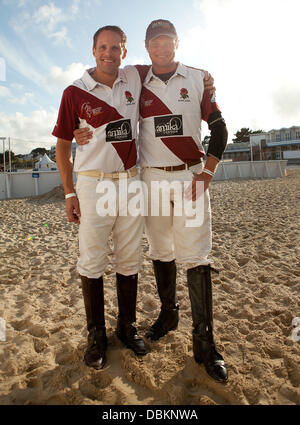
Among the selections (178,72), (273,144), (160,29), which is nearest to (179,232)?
(178,72)

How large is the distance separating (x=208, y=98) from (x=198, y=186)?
26.0 inches

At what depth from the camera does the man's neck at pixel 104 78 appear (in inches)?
86.5

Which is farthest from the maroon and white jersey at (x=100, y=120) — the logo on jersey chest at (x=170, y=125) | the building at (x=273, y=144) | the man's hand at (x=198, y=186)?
the building at (x=273, y=144)

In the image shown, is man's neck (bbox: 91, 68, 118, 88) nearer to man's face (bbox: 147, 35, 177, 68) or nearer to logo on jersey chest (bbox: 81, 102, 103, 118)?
logo on jersey chest (bbox: 81, 102, 103, 118)

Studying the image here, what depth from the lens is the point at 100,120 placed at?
2.14 m

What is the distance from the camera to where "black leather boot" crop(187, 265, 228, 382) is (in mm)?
2076

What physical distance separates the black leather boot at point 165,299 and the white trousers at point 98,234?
284mm

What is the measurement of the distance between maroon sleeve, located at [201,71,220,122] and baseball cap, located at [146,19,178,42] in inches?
15.1

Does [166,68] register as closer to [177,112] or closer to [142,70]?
[142,70]

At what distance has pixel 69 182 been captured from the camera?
225cm

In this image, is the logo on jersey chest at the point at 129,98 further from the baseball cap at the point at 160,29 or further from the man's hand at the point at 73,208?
the man's hand at the point at 73,208
